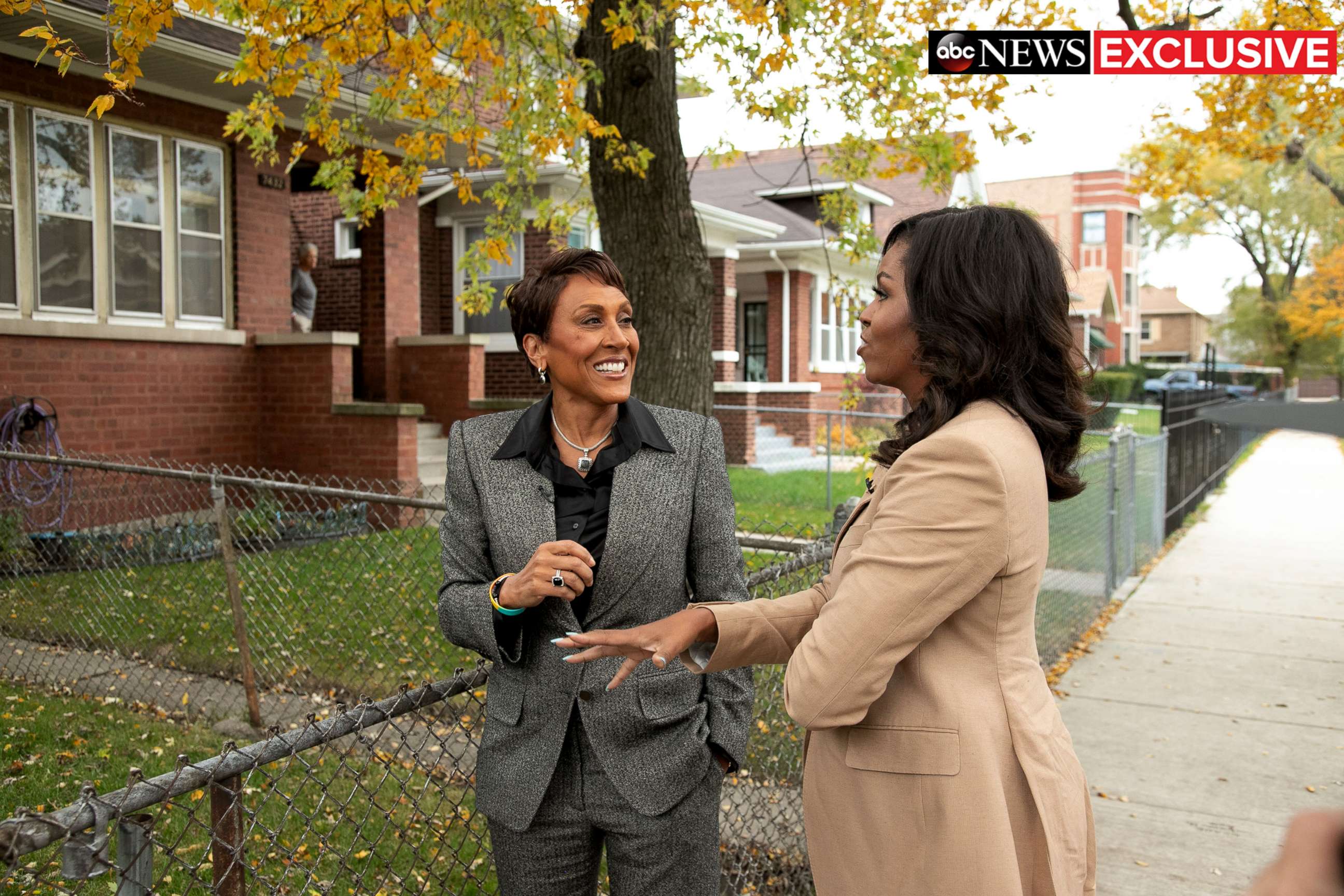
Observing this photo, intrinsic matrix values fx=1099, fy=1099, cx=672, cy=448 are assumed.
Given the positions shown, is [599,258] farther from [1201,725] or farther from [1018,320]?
[1201,725]

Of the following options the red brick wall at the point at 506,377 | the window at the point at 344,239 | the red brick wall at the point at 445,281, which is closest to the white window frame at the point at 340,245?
the window at the point at 344,239

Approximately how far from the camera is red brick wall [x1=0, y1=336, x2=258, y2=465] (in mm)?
9344

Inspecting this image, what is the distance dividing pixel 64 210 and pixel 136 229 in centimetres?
69

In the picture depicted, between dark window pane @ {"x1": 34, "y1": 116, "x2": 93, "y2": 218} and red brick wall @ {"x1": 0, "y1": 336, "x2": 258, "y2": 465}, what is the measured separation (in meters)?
1.22

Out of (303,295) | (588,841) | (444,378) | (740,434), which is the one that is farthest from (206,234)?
(588,841)

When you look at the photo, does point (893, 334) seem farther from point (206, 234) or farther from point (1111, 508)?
point (206, 234)

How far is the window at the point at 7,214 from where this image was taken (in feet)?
30.1

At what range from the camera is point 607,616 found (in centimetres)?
221

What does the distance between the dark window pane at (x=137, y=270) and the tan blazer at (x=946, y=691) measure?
33.0 feet

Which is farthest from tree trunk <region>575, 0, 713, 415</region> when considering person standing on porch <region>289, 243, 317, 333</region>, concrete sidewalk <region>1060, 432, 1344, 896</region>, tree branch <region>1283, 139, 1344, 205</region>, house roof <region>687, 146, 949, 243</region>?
house roof <region>687, 146, 949, 243</region>

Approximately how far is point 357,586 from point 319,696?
3.64 feet

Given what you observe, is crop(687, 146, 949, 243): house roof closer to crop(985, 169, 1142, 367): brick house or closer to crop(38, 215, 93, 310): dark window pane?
crop(38, 215, 93, 310): dark window pane

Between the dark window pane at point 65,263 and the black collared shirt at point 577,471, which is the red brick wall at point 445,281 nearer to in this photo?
the dark window pane at point 65,263

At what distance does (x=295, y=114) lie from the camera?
443 inches
